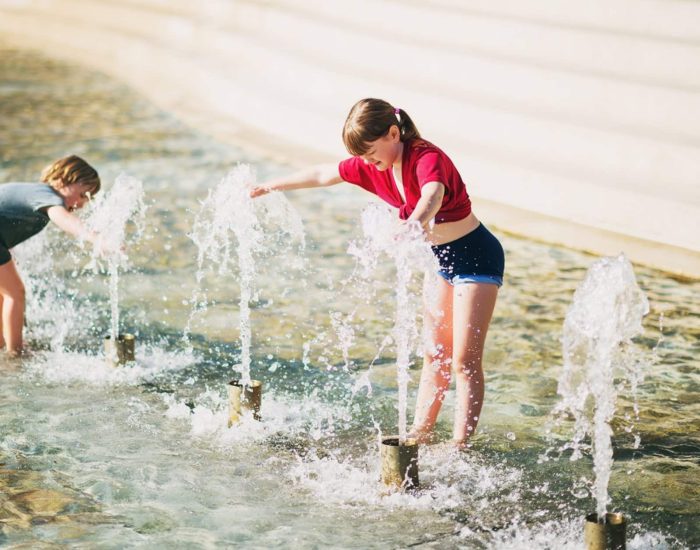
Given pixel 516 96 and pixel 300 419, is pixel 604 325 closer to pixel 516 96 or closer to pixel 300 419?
pixel 300 419

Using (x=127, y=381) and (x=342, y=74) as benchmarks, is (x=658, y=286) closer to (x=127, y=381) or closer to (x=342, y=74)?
(x=127, y=381)

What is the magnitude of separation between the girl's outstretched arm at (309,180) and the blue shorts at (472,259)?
517 mm

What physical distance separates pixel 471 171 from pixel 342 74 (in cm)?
254

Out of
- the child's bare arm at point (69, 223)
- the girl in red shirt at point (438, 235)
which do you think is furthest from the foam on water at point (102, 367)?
the girl in red shirt at point (438, 235)

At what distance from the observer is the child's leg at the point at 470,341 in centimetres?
413

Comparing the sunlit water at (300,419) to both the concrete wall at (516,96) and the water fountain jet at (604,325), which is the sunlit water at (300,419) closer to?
the water fountain jet at (604,325)

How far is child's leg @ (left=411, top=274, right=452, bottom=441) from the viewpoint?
431 cm

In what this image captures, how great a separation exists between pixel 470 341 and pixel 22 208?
2421mm

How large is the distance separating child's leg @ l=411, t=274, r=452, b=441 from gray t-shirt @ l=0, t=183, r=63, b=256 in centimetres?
198

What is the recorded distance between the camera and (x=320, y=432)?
15.2ft

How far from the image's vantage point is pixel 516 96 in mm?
A: 9547

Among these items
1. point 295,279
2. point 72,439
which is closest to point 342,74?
point 295,279

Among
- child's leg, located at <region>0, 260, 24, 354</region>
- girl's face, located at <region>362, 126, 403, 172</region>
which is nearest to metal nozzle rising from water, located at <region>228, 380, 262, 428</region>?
girl's face, located at <region>362, 126, 403, 172</region>

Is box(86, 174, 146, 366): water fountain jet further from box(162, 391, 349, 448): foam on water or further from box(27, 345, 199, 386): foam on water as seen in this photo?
box(162, 391, 349, 448): foam on water
